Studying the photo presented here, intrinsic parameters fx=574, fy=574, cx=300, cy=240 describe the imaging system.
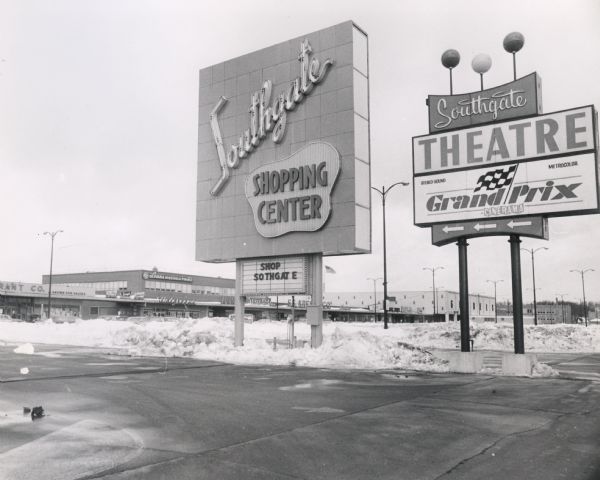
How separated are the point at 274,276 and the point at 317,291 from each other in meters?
2.27

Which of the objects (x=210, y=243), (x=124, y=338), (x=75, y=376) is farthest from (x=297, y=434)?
(x=124, y=338)

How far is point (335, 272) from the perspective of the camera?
87.5ft

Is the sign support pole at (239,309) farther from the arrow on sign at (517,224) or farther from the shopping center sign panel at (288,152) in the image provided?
the arrow on sign at (517,224)

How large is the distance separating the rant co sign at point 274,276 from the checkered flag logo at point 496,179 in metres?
7.74

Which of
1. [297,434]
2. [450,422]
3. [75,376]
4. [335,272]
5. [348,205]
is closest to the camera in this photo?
[297,434]

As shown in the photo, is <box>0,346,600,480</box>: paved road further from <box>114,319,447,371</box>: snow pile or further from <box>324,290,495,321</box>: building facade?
<box>324,290,495,321</box>: building facade

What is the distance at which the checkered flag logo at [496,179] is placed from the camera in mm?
18844

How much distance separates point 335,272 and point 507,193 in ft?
32.4

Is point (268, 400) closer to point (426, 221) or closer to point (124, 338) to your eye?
point (426, 221)

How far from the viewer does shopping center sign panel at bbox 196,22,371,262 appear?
888 inches

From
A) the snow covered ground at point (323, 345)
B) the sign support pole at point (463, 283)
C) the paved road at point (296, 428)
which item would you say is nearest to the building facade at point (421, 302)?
the snow covered ground at point (323, 345)

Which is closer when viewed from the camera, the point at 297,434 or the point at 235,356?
the point at 297,434

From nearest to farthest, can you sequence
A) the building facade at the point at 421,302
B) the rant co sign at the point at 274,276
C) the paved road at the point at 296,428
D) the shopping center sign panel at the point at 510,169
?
the paved road at the point at 296,428, the shopping center sign panel at the point at 510,169, the rant co sign at the point at 274,276, the building facade at the point at 421,302

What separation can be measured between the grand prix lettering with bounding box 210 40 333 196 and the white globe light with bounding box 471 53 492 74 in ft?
19.3
